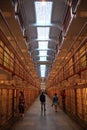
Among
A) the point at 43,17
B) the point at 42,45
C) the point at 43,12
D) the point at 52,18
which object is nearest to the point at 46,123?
the point at 43,12

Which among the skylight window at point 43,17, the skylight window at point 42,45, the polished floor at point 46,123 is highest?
the skylight window at point 43,17

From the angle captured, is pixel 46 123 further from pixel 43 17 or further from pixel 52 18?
pixel 52 18

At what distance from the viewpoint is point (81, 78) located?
9.02 m

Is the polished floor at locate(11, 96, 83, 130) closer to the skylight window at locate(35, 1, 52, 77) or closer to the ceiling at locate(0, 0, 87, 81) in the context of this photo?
the ceiling at locate(0, 0, 87, 81)

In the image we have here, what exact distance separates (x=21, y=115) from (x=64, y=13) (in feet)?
22.4

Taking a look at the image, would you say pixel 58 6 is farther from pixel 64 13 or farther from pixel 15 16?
pixel 15 16

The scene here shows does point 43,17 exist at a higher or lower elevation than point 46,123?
higher

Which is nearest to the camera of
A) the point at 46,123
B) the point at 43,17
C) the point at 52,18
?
the point at 46,123

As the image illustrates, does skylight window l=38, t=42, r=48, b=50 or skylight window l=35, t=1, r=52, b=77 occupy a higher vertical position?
skylight window l=35, t=1, r=52, b=77

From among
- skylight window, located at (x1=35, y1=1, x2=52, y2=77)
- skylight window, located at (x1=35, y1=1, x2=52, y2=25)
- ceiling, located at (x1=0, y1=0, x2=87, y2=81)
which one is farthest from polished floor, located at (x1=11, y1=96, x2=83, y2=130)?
skylight window, located at (x1=35, y1=1, x2=52, y2=25)

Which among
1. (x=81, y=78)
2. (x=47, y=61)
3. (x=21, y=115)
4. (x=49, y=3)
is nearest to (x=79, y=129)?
(x=81, y=78)

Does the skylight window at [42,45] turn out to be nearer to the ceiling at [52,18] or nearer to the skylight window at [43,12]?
the ceiling at [52,18]

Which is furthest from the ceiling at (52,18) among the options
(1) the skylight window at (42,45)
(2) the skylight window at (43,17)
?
(1) the skylight window at (42,45)

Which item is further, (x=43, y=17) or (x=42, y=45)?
(x=42, y=45)
